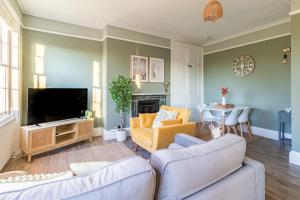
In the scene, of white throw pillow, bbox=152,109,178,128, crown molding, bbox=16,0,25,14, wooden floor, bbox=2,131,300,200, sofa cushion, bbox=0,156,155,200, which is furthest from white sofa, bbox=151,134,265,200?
crown molding, bbox=16,0,25,14

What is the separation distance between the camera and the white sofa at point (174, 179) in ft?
2.13

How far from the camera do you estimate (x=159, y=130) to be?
2.57 metres

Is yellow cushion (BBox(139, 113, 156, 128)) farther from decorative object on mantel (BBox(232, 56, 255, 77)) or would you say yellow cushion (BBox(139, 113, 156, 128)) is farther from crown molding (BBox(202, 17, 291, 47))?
crown molding (BBox(202, 17, 291, 47))

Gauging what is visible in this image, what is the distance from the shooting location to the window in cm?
279

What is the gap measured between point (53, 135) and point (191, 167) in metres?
3.02

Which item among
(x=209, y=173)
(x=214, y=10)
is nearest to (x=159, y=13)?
(x=214, y=10)

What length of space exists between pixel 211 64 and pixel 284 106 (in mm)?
2430

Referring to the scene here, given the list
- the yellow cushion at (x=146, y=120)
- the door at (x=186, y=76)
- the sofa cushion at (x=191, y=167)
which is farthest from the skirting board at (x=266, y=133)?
the sofa cushion at (x=191, y=167)

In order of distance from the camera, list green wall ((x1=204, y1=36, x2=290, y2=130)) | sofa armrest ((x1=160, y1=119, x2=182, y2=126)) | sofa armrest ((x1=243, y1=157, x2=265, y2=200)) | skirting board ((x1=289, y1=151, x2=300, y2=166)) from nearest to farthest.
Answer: sofa armrest ((x1=243, y1=157, x2=265, y2=200)) < skirting board ((x1=289, y1=151, x2=300, y2=166)) < sofa armrest ((x1=160, y1=119, x2=182, y2=126)) < green wall ((x1=204, y1=36, x2=290, y2=130))

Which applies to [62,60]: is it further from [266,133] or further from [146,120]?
[266,133]

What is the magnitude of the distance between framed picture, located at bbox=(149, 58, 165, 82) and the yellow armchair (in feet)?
5.44

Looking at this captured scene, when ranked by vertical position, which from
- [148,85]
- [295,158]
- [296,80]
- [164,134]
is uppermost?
[148,85]

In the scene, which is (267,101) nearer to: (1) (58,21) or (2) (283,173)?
(2) (283,173)

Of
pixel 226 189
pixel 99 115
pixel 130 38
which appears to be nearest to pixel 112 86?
pixel 99 115
